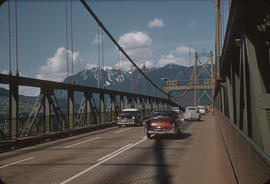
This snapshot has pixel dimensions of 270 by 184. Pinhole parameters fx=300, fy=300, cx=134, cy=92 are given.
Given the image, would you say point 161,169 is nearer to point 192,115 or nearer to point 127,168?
point 127,168

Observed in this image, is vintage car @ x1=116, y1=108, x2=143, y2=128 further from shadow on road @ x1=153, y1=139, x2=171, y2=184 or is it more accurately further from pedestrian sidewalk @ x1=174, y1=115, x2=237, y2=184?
shadow on road @ x1=153, y1=139, x2=171, y2=184

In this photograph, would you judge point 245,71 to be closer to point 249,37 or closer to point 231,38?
point 249,37

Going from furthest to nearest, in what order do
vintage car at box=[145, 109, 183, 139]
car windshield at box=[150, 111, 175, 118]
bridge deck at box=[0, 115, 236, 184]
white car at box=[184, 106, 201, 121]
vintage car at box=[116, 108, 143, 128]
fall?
white car at box=[184, 106, 201, 121] → vintage car at box=[116, 108, 143, 128] → car windshield at box=[150, 111, 175, 118] → vintage car at box=[145, 109, 183, 139] → bridge deck at box=[0, 115, 236, 184]

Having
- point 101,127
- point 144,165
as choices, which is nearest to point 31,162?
point 144,165

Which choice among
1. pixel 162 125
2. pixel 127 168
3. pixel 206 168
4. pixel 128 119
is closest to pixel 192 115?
pixel 128 119

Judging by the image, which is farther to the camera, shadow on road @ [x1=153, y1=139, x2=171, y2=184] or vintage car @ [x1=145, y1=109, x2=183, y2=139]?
vintage car @ [x1=145, y1=109, x2=183, y2=139]

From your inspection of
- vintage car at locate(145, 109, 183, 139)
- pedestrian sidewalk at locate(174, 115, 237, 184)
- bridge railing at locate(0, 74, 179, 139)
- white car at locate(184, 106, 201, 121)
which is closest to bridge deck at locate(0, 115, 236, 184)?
pedestrian sidewalk at locate(174, 115, 237, 184)

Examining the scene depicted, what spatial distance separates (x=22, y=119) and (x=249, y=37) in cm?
1584

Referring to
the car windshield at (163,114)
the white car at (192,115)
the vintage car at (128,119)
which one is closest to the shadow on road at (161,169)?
the car windshield at (163,114)

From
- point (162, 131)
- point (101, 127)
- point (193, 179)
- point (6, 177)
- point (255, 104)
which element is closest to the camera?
point (255, 104)

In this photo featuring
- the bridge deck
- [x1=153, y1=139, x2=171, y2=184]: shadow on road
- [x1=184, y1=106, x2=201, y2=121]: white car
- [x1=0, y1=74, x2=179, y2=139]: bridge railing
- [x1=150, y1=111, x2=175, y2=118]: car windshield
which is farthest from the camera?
[x1=184, y1=106, x2=201, y2=121]: white car

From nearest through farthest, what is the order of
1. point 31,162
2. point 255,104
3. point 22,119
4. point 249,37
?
point 255,104 < point 249,37 < point 31,162 < point 22,119

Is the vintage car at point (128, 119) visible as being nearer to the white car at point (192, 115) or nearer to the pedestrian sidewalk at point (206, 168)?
the white car at point (192, 115)

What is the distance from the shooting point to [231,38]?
8727mm
